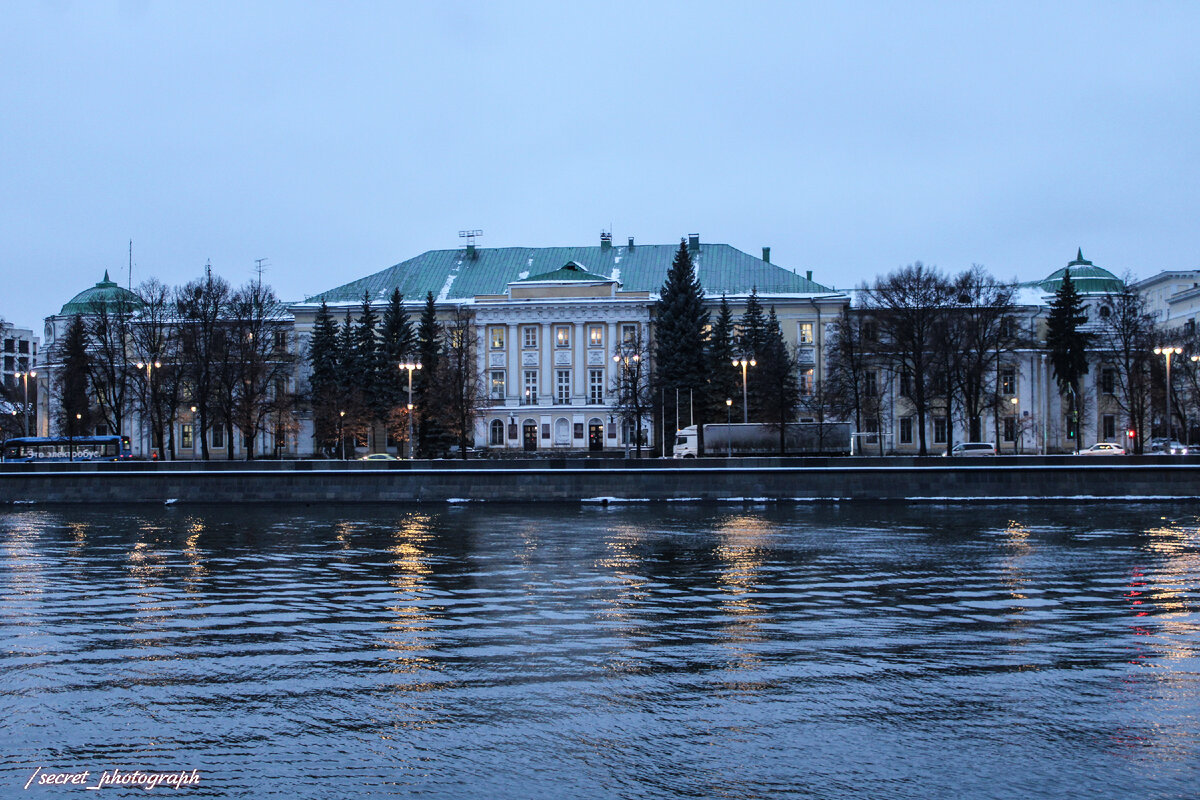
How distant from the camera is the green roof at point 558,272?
295 feet

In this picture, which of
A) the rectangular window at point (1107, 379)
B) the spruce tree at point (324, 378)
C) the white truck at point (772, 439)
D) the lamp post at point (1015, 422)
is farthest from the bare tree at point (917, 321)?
the spruce tree at point (324, 378)

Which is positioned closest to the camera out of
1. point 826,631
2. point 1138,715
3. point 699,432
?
point 1138,715

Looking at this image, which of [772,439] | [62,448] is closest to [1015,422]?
[772,439]

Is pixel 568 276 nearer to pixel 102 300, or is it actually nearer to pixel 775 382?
pixel 775 382

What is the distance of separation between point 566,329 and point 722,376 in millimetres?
19211

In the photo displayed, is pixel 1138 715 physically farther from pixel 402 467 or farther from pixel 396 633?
pixel 402 467

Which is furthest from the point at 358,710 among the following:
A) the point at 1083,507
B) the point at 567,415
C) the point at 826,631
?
the point at 567,415

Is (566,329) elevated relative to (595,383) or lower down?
elevated

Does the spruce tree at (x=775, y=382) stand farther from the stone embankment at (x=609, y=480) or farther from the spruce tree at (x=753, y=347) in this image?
the stone embankment at (x=609, y=480)

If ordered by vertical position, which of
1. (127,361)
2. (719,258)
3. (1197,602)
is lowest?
(1197,602)

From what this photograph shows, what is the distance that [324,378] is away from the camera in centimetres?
8019

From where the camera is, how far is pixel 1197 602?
1786 cm

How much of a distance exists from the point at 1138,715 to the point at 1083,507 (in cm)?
3101

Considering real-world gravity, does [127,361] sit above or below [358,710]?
above
